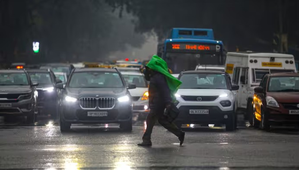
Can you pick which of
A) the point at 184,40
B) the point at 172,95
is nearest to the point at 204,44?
the point at 184,40

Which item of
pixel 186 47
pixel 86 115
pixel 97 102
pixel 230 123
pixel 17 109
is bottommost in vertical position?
pixel 17 109

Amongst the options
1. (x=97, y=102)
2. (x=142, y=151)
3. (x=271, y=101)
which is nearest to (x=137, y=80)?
(x=271, y=101)

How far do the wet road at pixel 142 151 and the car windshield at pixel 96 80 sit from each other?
2.00 metres

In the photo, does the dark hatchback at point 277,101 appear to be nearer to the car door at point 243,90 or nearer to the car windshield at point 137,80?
the car door at point 243,90

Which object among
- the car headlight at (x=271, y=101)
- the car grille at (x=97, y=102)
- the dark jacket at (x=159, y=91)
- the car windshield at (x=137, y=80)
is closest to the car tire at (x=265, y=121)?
the car headlight at (x=271, y=101)

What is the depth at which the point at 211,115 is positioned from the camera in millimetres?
20328

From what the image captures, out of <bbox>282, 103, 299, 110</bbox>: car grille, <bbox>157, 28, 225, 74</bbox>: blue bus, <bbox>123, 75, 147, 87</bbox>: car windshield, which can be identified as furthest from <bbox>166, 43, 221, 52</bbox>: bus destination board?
<bbox>282, 103, 299, 110</bbox>: car grille

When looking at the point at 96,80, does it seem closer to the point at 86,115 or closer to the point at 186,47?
the point at 86,115

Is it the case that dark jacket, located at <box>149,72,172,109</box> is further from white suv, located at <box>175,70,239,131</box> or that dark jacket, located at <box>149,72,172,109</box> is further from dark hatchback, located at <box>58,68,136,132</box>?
white suv, located at <box>175,70,239,131</box>

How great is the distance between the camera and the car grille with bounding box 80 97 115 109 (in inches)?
770

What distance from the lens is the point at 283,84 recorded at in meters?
21.8

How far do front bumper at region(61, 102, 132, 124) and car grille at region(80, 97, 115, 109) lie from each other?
0.34 feet

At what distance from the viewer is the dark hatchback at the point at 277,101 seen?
2048cm

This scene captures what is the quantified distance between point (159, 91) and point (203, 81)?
6.51 m
